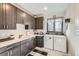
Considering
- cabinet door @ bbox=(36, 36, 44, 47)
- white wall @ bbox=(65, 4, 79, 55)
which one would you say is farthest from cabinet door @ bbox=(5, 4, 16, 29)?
Result: white wall @ bbox=(65, 4, 79, 55)

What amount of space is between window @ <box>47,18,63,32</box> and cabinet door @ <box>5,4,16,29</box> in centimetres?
280

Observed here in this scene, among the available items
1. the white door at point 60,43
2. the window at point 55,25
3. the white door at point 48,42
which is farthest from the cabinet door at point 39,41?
the window at point 55,25

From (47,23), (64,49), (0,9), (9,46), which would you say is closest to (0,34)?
(9,46)

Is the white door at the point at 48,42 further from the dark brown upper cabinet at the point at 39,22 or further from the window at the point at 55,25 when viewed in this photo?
the dark brown upper cabinet at the point at 39,22

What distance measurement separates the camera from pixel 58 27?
488 centimetres

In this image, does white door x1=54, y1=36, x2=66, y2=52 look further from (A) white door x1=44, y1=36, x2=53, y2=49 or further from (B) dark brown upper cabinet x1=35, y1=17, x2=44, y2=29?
(B) dark brown upper cabinet x1=35, y1=17, x2=44, y2=29

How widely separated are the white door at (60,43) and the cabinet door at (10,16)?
2385 mm

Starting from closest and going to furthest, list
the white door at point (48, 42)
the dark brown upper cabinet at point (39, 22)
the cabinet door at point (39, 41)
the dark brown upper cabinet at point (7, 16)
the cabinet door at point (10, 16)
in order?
the dark brown upper cabinet at point (7, 16) → the cabinet door at point (10, 16) → the white door at point (48, 42) → the cabinet door at point (39, 41) → the dark brown upper cabinet at point (39, 22)

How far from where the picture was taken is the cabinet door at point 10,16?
255 centimetres

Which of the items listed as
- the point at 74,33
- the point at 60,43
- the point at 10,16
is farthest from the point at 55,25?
the point at 10,16

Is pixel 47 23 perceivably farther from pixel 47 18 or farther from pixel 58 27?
pixel 58 27

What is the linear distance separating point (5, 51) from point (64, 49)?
2.89 meters

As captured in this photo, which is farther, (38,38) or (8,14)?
(38,38)

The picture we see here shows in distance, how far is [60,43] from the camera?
393cm
